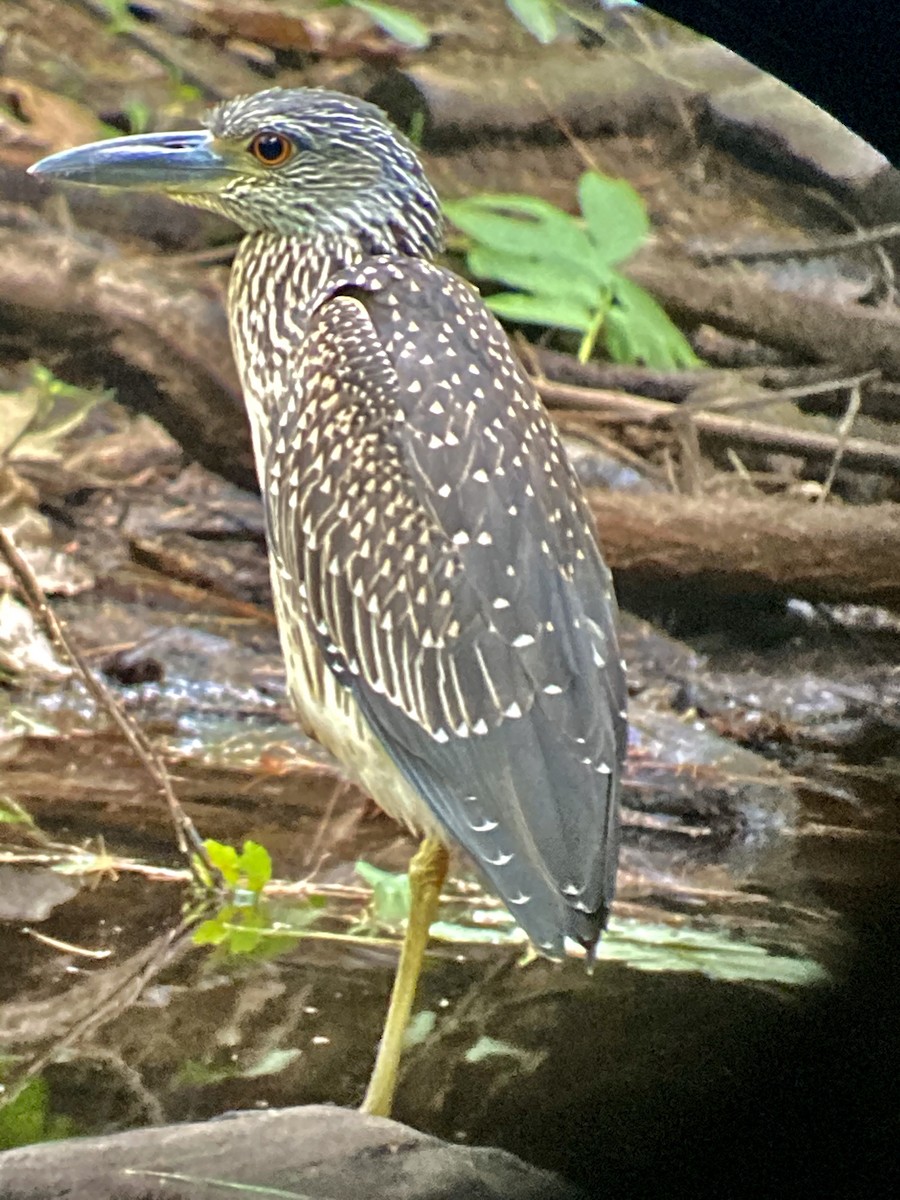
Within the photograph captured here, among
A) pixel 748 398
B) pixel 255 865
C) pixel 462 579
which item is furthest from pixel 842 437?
pixel 255 865

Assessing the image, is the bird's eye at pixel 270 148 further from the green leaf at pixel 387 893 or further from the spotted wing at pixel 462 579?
the green leaf at pixel 387 893

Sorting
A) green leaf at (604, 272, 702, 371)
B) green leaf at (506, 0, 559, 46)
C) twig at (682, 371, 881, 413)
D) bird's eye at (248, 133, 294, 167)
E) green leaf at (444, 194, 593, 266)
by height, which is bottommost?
twig at (682, 371, 881, 413)

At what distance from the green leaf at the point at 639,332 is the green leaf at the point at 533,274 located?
39mm

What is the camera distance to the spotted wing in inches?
51.1

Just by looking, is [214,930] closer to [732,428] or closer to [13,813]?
[13,813]

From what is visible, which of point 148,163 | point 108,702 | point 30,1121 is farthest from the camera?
point 108,702

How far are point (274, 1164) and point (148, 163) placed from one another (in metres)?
0.96

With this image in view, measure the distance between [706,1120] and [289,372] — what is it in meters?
0.88

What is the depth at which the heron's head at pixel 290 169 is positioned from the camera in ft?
4.58

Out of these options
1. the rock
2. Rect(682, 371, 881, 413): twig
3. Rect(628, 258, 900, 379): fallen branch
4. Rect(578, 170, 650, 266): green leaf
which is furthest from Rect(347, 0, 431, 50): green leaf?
the rock

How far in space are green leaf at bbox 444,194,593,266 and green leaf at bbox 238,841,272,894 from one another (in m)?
0.68

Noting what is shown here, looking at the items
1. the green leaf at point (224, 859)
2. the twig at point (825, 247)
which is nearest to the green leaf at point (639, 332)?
the twig at point (825, 247)

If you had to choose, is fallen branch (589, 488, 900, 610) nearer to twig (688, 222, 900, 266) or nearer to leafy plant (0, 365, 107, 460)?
twig (688, 222, 900, 266)

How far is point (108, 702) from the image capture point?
1.49m
